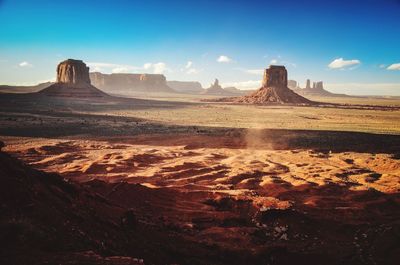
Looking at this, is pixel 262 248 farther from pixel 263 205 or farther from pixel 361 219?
pixel 361 219

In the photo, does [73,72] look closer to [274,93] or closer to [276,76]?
[274,93]

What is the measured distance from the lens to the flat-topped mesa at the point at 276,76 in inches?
4168

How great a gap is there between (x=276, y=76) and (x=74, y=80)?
67.7 m

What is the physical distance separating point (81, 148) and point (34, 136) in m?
6.82

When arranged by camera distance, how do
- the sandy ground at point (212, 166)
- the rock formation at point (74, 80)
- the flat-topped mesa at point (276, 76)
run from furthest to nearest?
the flat-topped mesa at point (276, 76) → the rock formation at point (74, 80) → the sandy ground at point (212, 166)

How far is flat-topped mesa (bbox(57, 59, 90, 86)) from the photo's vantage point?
333ft

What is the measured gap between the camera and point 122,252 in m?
5.66

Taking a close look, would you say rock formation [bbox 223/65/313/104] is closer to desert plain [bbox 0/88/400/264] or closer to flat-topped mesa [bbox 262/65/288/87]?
flat-topped mesa [bbox 262/65/288/87]

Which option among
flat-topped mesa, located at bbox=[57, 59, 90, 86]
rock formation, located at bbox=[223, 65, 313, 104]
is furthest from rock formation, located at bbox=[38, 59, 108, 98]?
rock formation, located at bbox=[223, 65, 313, 104]

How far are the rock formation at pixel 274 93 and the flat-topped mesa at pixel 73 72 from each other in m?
50.5

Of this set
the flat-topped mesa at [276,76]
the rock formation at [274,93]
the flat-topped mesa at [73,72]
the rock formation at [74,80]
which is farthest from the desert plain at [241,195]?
the flat-topped mesa at [276,76]

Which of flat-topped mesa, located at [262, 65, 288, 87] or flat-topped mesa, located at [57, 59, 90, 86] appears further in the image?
flat-topped mesa, located at [262, 65, 288, 87]

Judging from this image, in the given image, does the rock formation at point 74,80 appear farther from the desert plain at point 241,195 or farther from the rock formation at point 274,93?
the desert plain at point 241,195

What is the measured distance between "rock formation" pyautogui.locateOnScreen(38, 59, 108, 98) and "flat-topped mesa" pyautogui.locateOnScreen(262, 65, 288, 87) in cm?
5482
